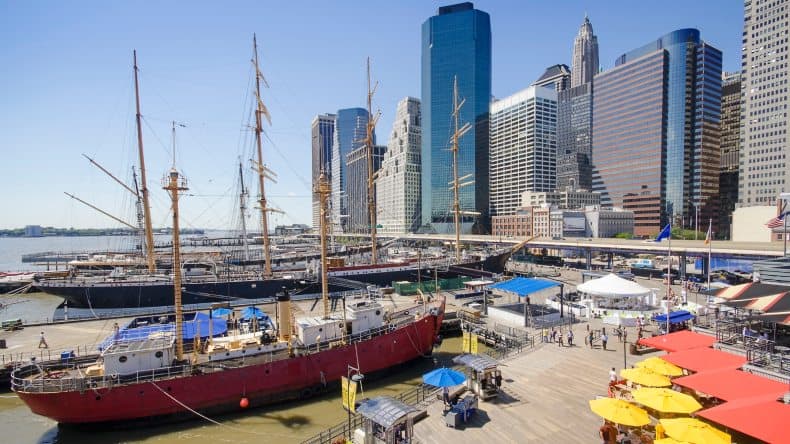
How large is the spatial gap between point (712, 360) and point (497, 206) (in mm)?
179966

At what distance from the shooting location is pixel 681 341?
19.4 m

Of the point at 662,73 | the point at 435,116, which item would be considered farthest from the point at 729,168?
the point at 435,116

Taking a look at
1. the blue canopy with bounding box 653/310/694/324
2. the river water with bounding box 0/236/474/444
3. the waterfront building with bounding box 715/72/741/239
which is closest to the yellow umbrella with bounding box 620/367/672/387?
the river water with bounding box 0/236/474/444

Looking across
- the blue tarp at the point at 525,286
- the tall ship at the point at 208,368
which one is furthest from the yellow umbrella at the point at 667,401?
the blue tarp at the point at 525,286

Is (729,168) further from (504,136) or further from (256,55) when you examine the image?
(256,55)

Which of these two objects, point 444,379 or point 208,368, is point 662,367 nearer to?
point 444,379

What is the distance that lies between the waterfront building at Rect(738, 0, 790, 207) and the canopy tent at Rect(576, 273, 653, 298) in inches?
4973

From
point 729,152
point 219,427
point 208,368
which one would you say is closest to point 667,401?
point 219,427

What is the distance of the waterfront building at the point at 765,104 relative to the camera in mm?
117938

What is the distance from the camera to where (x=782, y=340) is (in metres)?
19.3

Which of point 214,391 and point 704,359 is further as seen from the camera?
point 214,391

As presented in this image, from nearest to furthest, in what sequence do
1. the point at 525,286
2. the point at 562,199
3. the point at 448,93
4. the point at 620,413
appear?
the point at 620,413 → the point at 525,286 → the point at 562,199 → the point at 448,93

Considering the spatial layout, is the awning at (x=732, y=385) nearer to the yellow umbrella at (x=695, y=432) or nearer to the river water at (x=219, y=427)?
the yellow umbrella at (x=695, y=432)

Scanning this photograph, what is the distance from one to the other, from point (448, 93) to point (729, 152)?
396 feet
